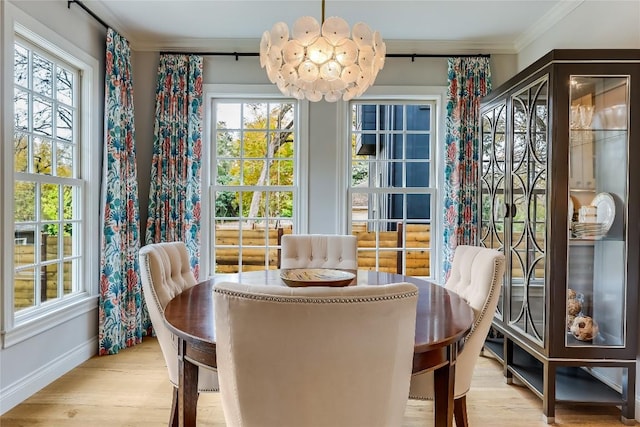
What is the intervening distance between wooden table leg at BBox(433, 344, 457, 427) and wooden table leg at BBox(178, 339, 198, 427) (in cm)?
93

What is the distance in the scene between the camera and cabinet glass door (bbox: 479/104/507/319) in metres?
2.87

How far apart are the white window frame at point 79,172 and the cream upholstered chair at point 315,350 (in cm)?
191

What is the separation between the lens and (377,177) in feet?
12.4

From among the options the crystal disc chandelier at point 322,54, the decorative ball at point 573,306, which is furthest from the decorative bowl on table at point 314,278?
the decorative ball at point 573,306

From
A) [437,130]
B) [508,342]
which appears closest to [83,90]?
[437,130]

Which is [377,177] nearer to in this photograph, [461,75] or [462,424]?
[461,75]

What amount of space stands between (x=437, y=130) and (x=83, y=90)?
2.98 meters

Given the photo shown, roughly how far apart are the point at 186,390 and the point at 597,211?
235 centimetres

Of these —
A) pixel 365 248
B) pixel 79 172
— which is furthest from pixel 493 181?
pixel 79 172

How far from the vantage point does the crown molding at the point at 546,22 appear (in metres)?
2.84

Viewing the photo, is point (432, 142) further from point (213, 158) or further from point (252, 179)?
point (213, 158)

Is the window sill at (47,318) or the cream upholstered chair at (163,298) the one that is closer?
the cream upholstered chair at (163,298)

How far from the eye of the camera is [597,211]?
232 cm

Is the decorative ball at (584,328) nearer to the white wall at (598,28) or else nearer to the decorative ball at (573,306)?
the decorative ball at (573,306)
